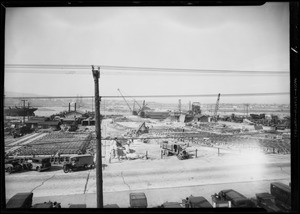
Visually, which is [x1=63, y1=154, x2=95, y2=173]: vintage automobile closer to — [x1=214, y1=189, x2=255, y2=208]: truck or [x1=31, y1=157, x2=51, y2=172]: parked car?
[x1=31, y1=157, x2=51, y2=172]: parked car

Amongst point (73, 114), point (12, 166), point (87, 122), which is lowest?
point (12, 166)

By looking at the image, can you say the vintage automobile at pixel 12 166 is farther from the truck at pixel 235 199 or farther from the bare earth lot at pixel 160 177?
the truck at pixel 235 199

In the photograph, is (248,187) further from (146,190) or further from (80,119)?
(80,119)

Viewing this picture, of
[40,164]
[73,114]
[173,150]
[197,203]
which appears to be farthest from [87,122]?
[197,203]

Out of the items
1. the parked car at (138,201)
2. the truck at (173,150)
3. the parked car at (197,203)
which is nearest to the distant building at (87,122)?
the truck at (173,150)

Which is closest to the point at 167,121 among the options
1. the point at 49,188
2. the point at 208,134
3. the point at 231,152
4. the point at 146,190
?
the point at 208,134

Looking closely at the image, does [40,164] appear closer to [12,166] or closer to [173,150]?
[12,166]
